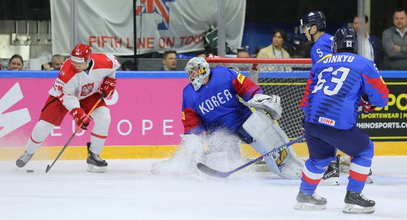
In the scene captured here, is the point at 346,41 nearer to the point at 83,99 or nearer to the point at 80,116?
the point at 80,116

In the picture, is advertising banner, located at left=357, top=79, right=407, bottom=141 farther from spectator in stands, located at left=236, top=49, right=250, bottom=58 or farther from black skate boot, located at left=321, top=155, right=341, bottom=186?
black skate boot, located at left=321, top=155, right=341, bottom=186

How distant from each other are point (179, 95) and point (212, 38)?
2.69ft

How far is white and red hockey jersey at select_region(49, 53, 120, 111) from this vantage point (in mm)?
7008

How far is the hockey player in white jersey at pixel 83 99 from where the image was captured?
7.02 m

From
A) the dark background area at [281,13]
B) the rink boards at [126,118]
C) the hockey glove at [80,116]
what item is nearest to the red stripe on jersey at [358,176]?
the hockey glove at [80,116]

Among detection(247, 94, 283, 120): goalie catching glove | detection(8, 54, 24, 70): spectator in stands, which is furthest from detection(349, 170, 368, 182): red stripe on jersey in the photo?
detection(8, 54, 24, 70): spectator in stands

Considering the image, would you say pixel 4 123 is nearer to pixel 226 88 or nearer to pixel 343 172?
pixel 226 88

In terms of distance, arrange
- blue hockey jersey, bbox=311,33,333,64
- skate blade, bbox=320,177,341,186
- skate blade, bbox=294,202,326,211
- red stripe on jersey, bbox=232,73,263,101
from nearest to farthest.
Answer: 1. skate blade, bbox=294,202,326,211
2. blue hockey jersey, bbox=311,33,333,64
3. skate blade, bbox=320,177,341,186
4. red stripe on jersey, bbox=232,73,263,101

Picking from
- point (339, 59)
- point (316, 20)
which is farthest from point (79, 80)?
point (339, 59)

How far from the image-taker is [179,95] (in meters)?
8.16

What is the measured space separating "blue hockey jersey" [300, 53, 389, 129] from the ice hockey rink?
53cm

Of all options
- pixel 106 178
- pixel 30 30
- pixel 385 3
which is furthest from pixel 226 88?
pixel 385 3

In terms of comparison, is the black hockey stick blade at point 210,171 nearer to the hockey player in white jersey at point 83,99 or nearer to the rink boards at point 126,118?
the hockey player in white jersey at point 83,99

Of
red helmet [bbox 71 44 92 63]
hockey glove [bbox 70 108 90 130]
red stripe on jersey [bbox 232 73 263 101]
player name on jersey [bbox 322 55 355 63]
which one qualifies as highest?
player name on jersey [bbox 322 55 355 63]
